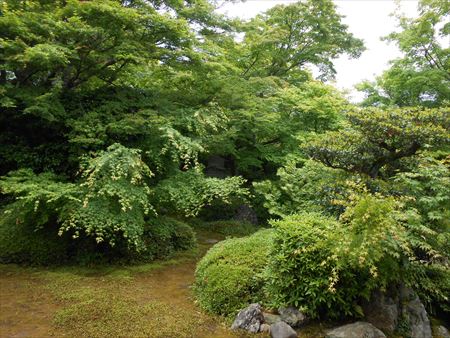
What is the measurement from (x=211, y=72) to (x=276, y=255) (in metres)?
4.95

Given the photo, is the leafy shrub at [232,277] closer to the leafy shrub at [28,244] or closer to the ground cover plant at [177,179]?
the ground cover plant at [177,179]

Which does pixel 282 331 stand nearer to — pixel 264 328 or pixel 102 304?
pixel 264 328

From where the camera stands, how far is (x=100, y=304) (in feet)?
16.2

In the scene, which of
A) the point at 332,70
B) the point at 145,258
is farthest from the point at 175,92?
the point at 332,70

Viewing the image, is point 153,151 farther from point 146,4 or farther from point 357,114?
point 357,114

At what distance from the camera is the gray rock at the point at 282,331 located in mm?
4148

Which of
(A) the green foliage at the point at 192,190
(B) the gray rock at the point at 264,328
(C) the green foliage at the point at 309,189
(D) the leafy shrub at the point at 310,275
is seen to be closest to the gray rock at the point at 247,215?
(C) the green foliage at the point at 309,189

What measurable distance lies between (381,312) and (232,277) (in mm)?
2197

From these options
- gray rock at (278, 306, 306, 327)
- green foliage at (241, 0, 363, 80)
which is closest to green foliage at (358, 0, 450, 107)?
green foliage at (241, 0, 363, 80)

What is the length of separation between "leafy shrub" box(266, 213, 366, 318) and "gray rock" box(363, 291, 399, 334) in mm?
277

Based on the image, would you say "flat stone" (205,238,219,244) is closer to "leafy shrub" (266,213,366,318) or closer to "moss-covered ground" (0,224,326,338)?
"moss-covered ground" (0,224,326,338)

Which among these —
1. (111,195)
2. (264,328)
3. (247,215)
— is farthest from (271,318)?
(247,215)

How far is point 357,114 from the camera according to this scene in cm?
557

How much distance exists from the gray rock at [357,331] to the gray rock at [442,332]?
4.89ft
